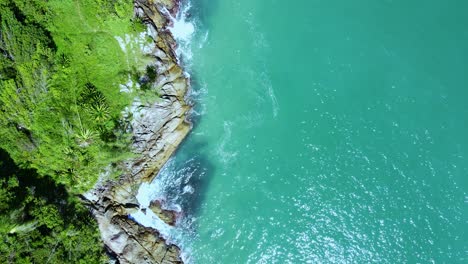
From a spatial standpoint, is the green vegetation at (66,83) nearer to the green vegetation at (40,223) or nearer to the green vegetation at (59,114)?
the green vegetation at (59,114)

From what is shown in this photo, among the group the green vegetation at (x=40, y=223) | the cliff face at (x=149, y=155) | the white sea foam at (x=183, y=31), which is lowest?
the green vegetation at (x=40, y=223)

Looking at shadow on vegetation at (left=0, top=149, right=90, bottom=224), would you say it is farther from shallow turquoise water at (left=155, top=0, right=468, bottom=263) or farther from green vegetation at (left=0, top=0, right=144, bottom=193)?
shallow turquoise water at (left=155, top=0, right=468, bottom=263)

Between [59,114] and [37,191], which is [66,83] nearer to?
[59,114]

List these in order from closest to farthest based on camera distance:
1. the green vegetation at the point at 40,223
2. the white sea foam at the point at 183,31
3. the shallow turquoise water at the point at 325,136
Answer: the green vegetation at the point at 40,223 < the shallow turquoise water at the point at 325,136 < the white sea foam at the point at 183,31

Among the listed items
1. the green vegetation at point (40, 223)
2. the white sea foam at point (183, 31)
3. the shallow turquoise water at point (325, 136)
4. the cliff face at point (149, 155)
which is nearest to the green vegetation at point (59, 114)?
the green vegetation at point (40, 223)

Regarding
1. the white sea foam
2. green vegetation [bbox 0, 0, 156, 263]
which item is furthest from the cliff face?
green vegetation [bbox 0, 0, 156, 263]
